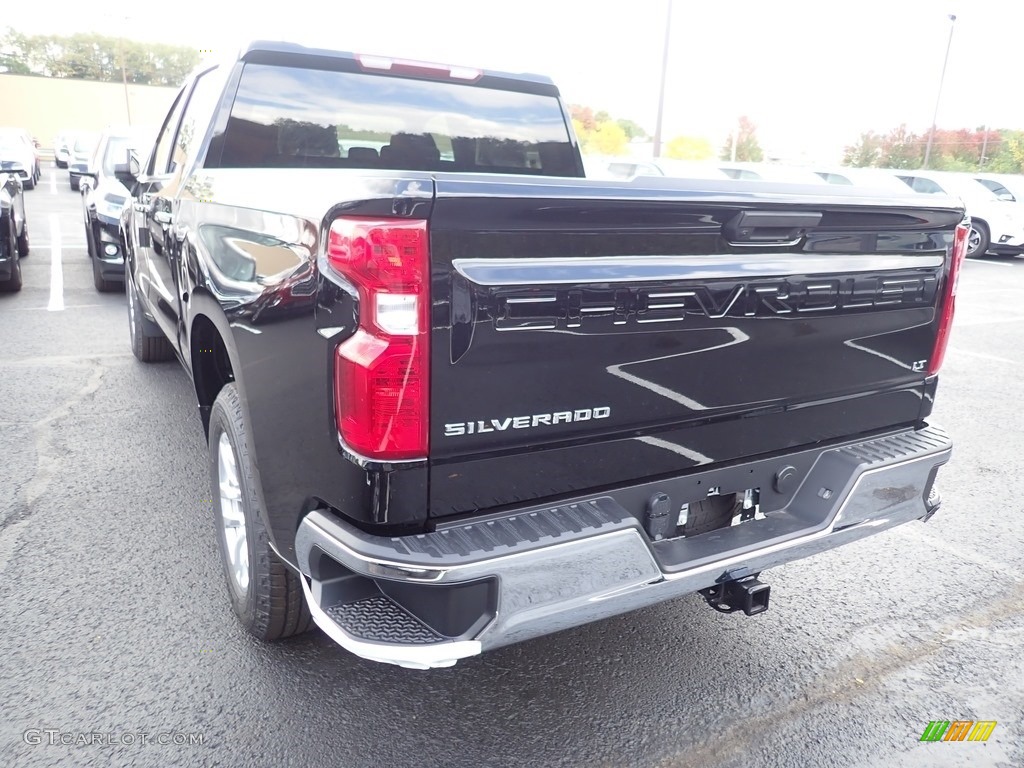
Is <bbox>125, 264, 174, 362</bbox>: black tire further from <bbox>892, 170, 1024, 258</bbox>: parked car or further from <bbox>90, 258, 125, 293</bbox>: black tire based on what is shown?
<bbox>892, 170, 1024, 258</bbox>: parked car

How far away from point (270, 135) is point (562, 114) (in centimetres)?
166

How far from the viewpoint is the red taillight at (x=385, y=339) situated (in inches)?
72.1

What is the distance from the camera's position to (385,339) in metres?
1.86

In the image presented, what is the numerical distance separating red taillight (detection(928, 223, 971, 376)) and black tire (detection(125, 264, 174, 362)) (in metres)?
4.99

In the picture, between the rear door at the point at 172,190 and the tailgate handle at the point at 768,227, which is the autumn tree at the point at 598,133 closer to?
the rear door at the point at 172,190

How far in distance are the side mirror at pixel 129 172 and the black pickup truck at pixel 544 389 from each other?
241cm

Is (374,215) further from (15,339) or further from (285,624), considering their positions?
(15,339)

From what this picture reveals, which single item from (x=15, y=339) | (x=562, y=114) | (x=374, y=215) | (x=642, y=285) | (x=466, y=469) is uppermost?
(x=562, y=114)

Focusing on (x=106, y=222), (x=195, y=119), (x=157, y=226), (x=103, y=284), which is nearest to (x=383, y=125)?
(x=195, y=119)

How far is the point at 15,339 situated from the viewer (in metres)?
6.81

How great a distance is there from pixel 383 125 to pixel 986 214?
625 inches

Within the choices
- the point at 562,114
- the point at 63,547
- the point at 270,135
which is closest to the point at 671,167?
the point at 562,114

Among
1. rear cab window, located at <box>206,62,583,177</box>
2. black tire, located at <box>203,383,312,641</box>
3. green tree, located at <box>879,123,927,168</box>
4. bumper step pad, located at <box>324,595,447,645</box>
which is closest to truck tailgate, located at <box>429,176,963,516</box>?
bumper step pad, located at <box>324,595,447,645</box>

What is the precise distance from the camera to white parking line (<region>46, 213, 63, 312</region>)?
8.29 m
